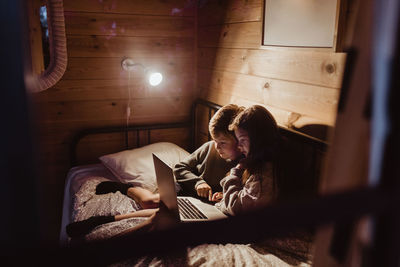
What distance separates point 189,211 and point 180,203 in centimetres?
Result: 12

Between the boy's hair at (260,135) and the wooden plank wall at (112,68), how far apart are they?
1.27 metres

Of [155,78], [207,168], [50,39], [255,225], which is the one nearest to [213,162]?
[207,168]

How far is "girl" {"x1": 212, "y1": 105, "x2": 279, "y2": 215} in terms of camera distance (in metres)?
1.48

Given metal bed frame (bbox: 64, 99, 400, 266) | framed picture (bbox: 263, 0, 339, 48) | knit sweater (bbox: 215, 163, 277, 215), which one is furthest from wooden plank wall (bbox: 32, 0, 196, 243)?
metal bed frame (bbox: 64, 99, 400, 266)

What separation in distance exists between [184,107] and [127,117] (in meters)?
0.48

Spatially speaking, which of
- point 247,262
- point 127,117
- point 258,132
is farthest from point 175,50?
point 247,262

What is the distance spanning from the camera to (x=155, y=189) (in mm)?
2029

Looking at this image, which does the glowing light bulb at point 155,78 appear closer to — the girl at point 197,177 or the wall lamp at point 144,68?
the wall lamp at point 144,68

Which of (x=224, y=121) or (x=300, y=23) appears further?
(x=224, y=121)

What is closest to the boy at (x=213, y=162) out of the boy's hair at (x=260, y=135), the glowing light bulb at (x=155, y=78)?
the boy's hair at (x=260, y=135)

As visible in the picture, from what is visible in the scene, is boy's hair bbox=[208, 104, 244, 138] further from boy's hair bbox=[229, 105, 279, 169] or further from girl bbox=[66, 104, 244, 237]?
boy's hair bbox=[229, 105, 279, 169]

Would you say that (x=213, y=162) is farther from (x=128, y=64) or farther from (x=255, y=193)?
(x=128, y=64)

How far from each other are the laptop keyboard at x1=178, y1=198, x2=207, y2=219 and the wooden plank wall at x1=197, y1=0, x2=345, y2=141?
0.65m

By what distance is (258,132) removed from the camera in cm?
155
